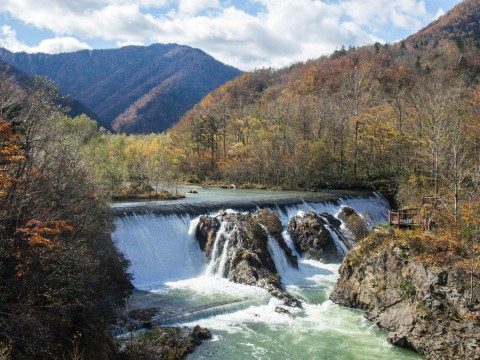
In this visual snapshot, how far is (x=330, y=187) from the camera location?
4547 cm

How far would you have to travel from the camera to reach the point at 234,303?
1664cm

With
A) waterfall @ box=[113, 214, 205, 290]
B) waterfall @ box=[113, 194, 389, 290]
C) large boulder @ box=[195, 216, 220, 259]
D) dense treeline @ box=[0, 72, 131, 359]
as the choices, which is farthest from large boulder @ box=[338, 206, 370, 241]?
dense treeline @ box=[0, 72, 131, 359]

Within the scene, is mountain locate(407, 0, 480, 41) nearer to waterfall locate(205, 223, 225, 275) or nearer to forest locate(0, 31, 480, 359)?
forest locate(0, 31, 480, 359)

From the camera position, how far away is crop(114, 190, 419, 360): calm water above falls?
1370 centimetres

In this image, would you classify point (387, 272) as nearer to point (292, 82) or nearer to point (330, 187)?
point (330, 187)

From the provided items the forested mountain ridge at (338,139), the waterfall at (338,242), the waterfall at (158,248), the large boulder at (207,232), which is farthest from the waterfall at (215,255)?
the forested mountain ridge at (338,139)

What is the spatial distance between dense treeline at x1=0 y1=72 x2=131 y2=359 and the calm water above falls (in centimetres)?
330

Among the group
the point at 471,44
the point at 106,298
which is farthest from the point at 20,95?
the point at 471,44

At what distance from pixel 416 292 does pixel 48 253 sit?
1304cm

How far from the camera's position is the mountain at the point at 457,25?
128m

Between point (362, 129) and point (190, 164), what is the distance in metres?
24.5

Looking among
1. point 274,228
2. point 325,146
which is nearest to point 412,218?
point 274,228

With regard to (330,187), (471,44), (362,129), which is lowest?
(330,187)

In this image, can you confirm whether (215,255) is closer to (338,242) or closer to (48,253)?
(338,242)
